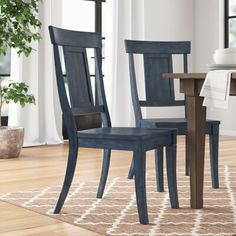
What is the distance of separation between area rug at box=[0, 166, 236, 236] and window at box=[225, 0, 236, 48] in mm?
3526

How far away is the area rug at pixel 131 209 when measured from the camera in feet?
7.50

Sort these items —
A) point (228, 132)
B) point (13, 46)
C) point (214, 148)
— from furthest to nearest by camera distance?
point (228, 132) → point (13, 46) → point (214, 148)

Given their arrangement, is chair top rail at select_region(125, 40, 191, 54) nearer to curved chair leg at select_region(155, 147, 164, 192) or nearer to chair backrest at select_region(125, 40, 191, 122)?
chair backrest at select_region(125, 40, 191, 122)

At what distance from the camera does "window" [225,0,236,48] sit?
6.59 metres

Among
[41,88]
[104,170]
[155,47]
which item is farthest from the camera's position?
[41,88]

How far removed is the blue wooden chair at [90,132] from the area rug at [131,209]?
92 millimetres

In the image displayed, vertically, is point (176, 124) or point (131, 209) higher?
point (176, 124)

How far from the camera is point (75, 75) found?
269 cm

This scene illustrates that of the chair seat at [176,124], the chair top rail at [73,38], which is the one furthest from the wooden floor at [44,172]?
the chair top rail at [73,38]

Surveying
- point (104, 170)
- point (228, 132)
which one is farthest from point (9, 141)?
point (228, 132)

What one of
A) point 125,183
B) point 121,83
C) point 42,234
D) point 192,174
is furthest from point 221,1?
point 42,234

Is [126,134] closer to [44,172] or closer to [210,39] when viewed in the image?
[44,172]

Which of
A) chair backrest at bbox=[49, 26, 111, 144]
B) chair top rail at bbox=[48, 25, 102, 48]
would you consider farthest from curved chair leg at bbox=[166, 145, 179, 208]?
chair top rail at bbox=[48, 25, 102, 48]

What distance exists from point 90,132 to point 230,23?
14.9ft
